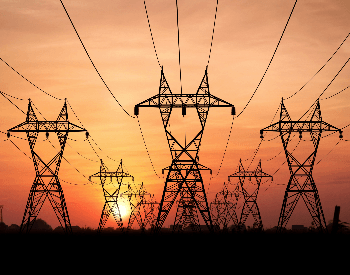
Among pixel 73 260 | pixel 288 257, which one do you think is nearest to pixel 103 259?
pixel 73 260

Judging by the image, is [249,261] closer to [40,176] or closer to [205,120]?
[205,120]

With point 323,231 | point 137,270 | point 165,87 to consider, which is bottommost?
point 137,270

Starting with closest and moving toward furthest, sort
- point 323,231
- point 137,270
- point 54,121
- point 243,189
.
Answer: point 137,270 → point 54,121 → point 323,231 → point 243,189

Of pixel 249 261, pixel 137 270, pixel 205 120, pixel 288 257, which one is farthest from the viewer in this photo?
pixel 205 120

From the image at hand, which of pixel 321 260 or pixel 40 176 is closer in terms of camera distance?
pixel 321 260

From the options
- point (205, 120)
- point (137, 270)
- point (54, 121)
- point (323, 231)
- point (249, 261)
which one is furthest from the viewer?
point (323, 231)

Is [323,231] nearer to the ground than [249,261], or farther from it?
farther from it

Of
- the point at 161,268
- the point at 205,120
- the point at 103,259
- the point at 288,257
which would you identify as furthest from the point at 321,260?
the point at 205,120

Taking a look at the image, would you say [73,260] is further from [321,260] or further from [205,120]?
[205,120]

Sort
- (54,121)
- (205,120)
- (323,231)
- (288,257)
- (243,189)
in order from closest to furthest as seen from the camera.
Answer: (288,257) → (205,120) → (54,121) → (323,231) → (243,189)
